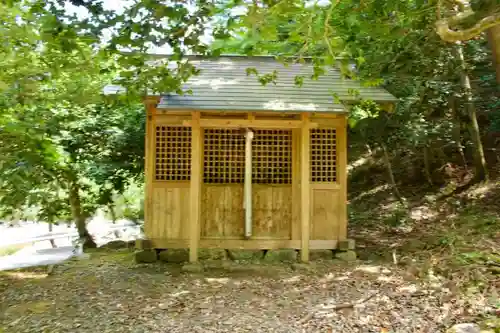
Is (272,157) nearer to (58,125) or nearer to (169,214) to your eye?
(169,214)

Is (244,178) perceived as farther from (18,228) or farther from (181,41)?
(18,228)

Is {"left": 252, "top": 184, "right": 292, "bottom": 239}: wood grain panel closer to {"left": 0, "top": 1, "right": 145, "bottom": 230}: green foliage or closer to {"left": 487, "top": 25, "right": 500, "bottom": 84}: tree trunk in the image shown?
{"left": 0, "top": 1, "right": 145, "bottom": 230}: green foliage

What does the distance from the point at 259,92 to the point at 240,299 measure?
11.9 ft

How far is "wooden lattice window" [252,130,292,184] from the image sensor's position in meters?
7.55

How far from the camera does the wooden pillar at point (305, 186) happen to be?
7.09m

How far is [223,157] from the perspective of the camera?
753 centimetres

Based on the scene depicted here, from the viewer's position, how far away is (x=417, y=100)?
941 cm

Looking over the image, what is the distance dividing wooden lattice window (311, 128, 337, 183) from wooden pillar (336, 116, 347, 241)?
0.30 feet

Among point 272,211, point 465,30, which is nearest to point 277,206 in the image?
point 272,211

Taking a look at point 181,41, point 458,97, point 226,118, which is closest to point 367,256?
point 226,118

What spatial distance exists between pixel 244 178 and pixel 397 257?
120 inches

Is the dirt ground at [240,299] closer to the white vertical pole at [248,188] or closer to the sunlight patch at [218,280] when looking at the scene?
the sunlight patch at [218,280]

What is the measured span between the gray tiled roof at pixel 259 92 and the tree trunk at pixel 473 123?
3.37m

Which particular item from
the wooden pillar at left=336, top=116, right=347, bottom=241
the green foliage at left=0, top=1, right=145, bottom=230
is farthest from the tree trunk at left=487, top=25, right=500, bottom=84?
the green foliage at left=0, top=1, right=145, bottom=230
